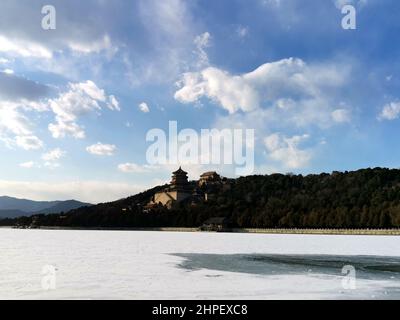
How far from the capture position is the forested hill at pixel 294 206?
264ft

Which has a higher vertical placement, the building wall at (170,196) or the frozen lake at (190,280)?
the building wall at (170,196)

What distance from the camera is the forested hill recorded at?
264 feet

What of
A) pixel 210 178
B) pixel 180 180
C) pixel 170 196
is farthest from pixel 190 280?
pixel 210 178

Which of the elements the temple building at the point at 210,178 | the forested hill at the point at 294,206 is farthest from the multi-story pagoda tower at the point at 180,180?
the temple building at the point at 210,178

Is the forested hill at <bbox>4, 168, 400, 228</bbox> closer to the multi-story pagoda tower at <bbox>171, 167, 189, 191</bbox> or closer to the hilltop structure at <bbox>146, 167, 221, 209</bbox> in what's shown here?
the hilltop structure at <bbox>146, 167, 221, 209</bbox>

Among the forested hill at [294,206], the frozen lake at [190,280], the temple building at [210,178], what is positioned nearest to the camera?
the frozen lake at [190,280]

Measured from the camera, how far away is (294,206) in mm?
102438

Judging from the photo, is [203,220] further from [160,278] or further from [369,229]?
[160,278]

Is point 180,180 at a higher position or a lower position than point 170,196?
higher

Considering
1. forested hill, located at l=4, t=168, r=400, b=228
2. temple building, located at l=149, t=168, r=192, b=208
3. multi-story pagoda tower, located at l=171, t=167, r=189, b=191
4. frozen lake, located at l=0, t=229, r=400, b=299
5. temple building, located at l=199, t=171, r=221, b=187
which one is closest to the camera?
frozen lake, located at l=0, t=229, r=400, b=299

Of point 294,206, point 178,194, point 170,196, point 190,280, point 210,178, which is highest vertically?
point 210,178

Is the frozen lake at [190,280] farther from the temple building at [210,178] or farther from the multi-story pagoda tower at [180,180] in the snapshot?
the temple building at [210,178]

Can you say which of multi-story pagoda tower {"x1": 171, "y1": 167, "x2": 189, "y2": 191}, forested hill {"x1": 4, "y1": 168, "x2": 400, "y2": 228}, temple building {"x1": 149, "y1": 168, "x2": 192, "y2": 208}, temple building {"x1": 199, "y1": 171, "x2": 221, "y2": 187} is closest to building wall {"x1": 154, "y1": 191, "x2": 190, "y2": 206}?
temple building {"x1": 149, "y1": 168, "x2": 192, "y2": 208}

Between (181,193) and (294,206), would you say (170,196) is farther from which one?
(294,206)
